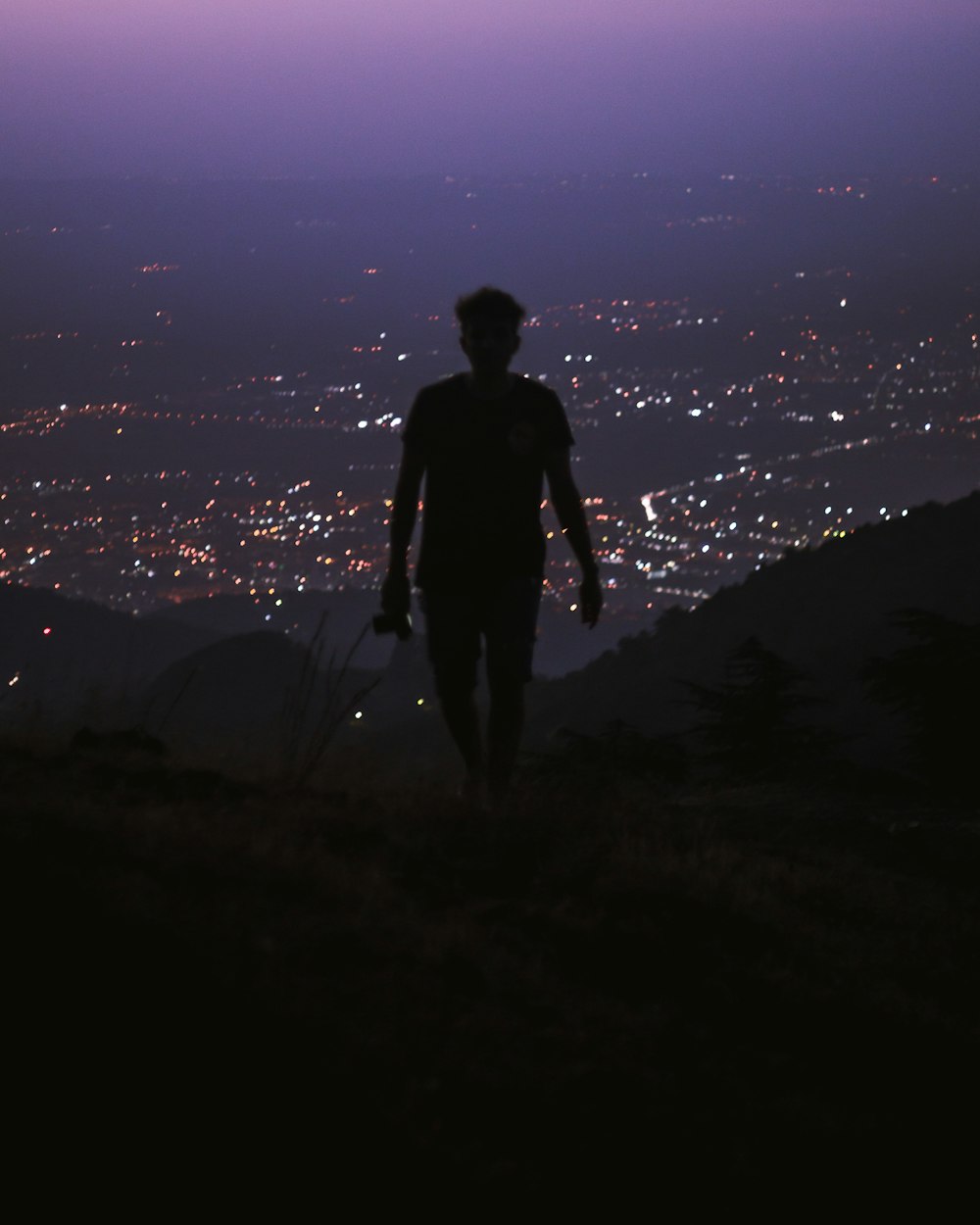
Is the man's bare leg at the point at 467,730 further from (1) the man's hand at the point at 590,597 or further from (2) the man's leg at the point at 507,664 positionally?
(1) the man's hand at the point at 590,597

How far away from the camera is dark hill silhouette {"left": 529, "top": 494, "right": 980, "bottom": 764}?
16.2m

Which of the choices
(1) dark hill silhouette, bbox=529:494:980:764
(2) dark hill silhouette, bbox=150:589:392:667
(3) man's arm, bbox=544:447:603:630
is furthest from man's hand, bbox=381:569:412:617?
(2) dark hill silhouette, bbox=150:589:392:667

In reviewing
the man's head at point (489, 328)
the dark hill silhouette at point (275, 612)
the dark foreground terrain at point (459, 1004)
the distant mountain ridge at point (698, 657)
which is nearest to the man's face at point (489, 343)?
the man's head at point (489, 328)

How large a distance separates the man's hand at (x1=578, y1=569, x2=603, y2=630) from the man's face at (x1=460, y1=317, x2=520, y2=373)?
775 mm

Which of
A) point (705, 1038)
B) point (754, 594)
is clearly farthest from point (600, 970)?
point (754, 594)

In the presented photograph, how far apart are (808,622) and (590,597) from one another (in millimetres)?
14263

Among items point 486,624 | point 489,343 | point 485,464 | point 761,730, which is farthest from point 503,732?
point 761,730

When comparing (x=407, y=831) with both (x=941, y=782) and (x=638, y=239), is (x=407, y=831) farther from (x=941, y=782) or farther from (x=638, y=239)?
(x=638, y=239)

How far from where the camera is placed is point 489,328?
4.82m

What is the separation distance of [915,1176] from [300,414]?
61.8m

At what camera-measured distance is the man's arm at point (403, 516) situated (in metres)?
4.98

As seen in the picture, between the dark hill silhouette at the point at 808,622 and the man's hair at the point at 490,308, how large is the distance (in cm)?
1013

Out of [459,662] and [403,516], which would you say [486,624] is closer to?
[459,662]

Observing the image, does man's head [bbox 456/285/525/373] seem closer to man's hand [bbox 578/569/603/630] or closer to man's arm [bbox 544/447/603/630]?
man's arm [bbox 544/447/603/630]
